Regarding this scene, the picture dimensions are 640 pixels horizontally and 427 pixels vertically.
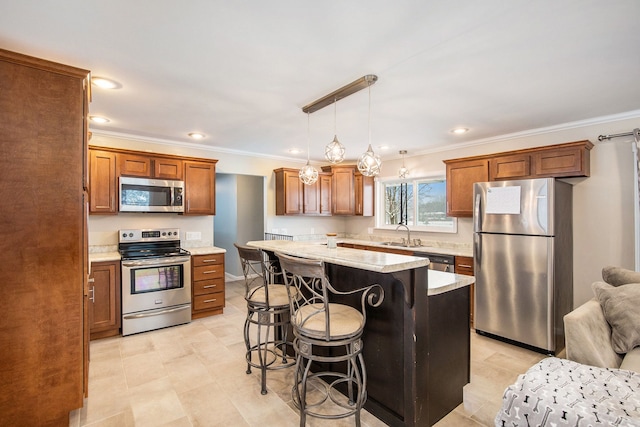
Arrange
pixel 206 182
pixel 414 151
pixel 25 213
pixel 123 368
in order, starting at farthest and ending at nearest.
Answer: pixel 414 151 < pixel 206 182 < pixel 123 368 < pixel 25 213

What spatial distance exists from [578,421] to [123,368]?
10.7ft

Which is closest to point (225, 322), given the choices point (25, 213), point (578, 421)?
point (25, 213)

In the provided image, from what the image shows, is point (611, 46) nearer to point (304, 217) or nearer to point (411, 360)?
point (411, 360)

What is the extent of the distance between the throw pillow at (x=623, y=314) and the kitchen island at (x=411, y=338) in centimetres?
85

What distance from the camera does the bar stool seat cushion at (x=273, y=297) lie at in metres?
2.44

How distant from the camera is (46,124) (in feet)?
6.10

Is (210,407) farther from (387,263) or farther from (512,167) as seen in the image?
(512,167)

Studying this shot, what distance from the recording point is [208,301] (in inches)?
160

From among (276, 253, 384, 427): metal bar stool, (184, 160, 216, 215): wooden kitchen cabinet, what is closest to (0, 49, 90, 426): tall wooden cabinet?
(276, 253, 384, 427): metal bar stool

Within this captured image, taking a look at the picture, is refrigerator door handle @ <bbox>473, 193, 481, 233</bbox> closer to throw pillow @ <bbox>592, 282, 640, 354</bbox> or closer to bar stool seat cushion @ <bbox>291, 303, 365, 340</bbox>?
throw pillow @ <bbox>592, 282, 640, 354</bbox>

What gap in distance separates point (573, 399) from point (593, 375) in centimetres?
35

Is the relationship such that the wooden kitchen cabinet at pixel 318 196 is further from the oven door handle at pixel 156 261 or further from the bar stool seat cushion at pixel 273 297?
the bar stool seat cushion at pixel 273 297

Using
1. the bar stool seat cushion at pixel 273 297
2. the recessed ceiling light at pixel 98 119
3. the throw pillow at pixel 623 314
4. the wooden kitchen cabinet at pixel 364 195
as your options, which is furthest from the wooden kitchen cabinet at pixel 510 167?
the recessed ceiling light at pixel 98 119

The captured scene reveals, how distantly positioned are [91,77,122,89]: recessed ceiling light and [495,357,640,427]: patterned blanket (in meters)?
3.32
